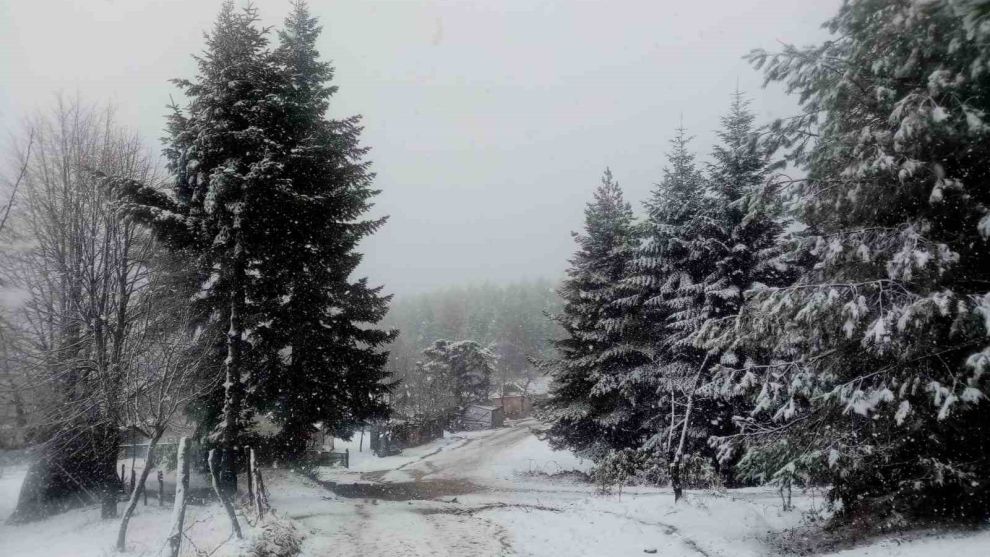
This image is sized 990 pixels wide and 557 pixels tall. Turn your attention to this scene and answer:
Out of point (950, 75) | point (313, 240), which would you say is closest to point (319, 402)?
point (313, 240)

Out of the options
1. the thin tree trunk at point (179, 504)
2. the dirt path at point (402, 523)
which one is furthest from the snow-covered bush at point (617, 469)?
the thin tree trunk at point (179, 504)

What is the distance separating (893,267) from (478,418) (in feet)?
144

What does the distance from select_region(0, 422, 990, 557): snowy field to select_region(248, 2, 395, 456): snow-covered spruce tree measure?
2.96 meters

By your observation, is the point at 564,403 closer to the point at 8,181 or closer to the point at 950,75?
the point at 950,75

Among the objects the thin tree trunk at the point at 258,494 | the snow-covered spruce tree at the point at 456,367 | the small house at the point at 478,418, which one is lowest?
the small house at the point at 478,418

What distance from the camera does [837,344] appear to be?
8844mm

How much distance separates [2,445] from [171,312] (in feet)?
23.1

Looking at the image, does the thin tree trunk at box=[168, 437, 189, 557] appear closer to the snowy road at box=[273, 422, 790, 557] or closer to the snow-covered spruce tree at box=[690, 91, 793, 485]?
the snowy road at box=[273, 422, 790, 557]

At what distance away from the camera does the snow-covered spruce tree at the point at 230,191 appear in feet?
43.2

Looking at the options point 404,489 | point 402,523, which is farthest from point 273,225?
point 404,489

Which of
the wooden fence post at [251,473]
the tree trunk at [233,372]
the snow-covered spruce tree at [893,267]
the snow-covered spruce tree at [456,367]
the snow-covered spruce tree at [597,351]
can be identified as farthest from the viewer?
the snow-covered spruce tree at [456,367]

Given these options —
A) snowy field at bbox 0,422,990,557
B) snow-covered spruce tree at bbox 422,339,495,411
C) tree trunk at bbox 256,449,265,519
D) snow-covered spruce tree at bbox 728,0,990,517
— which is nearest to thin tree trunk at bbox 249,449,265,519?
tree trunk at bbox 256,449,265,519

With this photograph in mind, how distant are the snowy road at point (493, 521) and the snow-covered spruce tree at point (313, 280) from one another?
2.95 metres

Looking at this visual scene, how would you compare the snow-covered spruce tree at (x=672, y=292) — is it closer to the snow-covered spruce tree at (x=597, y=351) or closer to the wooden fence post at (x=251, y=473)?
the snow-covered spruce tree at (x=597, y=351)
